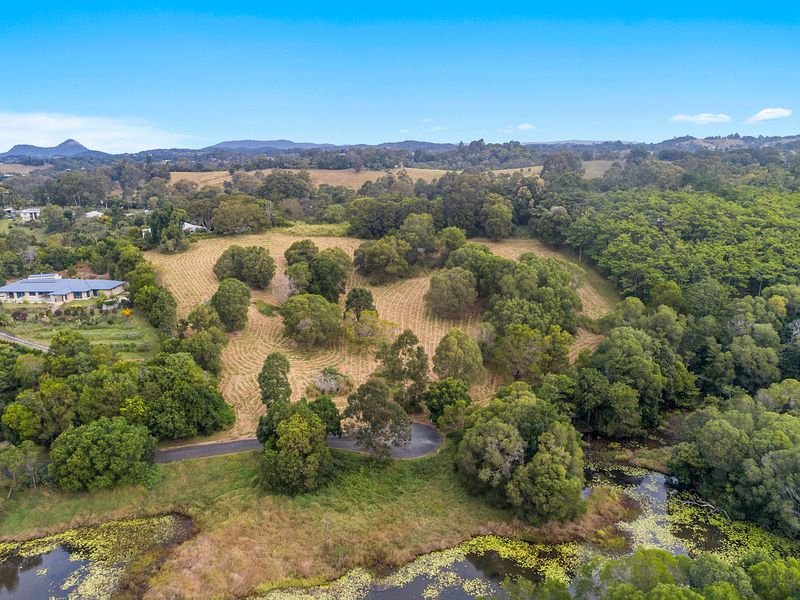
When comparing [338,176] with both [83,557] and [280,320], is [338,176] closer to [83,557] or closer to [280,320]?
[280,320]

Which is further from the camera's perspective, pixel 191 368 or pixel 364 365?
pixel 364 365

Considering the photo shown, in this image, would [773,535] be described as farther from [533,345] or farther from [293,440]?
[293,440]

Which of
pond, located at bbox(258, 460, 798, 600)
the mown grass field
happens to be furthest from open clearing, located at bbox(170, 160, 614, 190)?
Answer: pond, located at bbox(258, 460, 798, 600)

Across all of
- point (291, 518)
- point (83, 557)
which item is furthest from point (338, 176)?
point (83, 557)

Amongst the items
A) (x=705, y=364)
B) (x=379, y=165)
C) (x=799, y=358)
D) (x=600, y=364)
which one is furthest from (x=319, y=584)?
(x=379, y=165)

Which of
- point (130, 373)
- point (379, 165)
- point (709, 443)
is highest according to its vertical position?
point (379, 165)

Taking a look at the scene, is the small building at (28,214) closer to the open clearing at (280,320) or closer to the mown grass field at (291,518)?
the open clearing at (280,320)

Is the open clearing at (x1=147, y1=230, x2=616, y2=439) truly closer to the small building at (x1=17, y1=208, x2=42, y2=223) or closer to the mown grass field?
the mown grass field

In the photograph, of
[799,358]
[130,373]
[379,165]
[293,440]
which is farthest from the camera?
[379,165]
